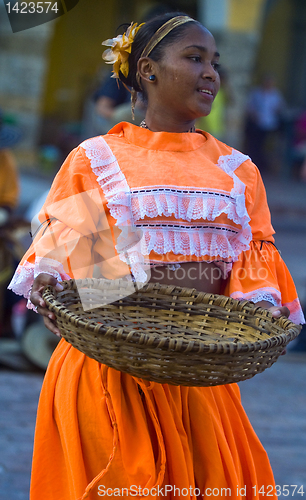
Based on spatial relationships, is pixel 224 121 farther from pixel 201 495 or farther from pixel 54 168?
pixel 201 495

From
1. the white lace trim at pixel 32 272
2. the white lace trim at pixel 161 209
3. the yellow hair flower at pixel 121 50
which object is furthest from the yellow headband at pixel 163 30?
the white lace trim at pixel 32 272

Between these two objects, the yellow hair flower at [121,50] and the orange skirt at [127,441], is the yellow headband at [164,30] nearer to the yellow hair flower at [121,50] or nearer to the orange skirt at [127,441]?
the yellow hair flower at [121,50]

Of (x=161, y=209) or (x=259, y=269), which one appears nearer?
(x=161, y=209)

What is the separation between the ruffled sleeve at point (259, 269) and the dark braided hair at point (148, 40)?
0.48 m

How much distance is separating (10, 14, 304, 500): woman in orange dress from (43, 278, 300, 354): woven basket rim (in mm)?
59

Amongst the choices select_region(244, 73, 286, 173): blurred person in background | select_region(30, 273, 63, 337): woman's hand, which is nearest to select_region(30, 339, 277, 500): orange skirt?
select_region(30, 273, 63, 337): woman's hand

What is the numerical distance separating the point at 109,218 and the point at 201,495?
0.91 m

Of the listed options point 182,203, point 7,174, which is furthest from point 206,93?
point 7,174

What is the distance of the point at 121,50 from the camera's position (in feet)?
6.97

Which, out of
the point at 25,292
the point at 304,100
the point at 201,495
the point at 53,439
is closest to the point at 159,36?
the point at 25,292

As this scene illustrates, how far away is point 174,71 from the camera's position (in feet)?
6.28

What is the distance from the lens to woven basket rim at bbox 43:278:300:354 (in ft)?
4.70

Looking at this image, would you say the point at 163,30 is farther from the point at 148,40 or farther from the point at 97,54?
the point at 97,54

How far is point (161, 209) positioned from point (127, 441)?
70cm
